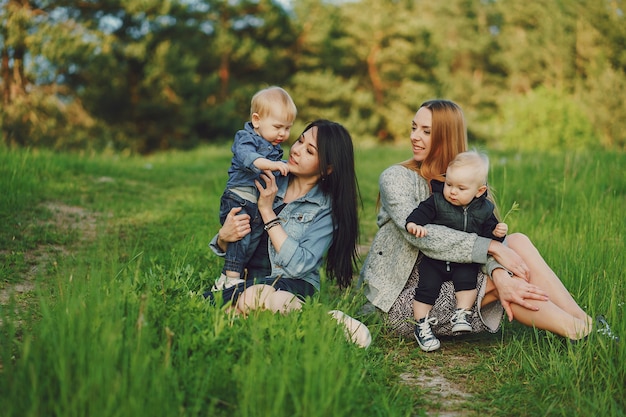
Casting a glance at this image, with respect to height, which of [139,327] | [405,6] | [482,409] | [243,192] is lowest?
[482,409]

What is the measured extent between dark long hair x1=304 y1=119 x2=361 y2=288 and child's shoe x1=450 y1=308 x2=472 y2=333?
2.24ft

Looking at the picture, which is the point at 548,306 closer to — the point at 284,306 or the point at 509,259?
the point at 509,259

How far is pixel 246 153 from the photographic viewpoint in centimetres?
353

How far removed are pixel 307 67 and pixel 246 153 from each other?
2554cm

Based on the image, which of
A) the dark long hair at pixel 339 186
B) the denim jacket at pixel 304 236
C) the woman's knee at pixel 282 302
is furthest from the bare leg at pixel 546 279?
the woman's knee at pixel 282 302

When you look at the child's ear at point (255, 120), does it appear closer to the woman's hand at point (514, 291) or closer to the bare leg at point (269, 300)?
the bare leg at point (269, 300)

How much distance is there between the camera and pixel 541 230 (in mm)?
4941

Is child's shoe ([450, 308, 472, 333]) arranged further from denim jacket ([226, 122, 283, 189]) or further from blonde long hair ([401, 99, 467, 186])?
denim jacket ([226, 122, 283, 189])

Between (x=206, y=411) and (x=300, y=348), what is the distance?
515mm

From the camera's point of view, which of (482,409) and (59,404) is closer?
(59,404)

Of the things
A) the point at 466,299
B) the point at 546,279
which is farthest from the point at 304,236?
the point at 546,279

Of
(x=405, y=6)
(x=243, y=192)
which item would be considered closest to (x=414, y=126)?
(x=243, y=192)

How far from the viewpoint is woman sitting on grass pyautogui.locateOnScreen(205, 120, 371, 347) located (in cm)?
331

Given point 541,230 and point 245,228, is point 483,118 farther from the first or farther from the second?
point 245,228
